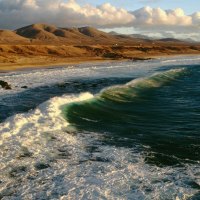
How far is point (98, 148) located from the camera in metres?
14.6

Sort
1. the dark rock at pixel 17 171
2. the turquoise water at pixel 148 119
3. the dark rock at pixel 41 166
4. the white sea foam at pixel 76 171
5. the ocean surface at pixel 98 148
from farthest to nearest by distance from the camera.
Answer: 1. the turquoise water at pixel 148 119
2. the dark rock at pixel 41 166
3. the dark rock at pixel 17 171
4. the ocean surface at pixel 98 148
5. the white sea foam at pixel 76 171

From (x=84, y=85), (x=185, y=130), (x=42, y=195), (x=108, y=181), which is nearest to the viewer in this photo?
(x=42, y=195)

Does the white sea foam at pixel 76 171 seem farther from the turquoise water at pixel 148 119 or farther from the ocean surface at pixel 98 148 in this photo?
the turquoise water at pixel 148 119

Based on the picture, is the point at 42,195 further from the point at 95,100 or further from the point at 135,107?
the point at 95,100

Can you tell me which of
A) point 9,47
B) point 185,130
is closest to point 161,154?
point 185,130

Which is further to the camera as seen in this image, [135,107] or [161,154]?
[135,107]

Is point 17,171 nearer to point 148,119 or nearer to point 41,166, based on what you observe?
point 41,166

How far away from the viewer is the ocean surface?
36.2 feet

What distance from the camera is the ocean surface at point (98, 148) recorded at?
435 inches

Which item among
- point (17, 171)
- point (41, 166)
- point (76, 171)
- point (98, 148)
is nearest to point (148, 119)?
point (98, 148)

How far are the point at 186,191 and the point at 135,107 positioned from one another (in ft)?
44.1

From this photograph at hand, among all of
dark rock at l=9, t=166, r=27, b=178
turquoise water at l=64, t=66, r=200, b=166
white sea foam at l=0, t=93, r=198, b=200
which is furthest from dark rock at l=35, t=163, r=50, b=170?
turquoise water at l=64, t=66, r=200, b=166

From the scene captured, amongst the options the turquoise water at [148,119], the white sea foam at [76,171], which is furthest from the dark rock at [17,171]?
the turquoise water at [148,119]

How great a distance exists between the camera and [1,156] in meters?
13.4
